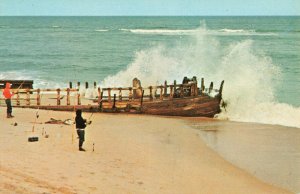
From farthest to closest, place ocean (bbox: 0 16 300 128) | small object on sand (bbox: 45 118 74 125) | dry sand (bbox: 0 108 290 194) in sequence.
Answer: ocean (bbox: 0 16 300 128), small object on sand (bbox: 45 118 74 125), dry sand (bbox: 0 108 290 194)

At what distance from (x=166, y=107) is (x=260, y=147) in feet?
24.2

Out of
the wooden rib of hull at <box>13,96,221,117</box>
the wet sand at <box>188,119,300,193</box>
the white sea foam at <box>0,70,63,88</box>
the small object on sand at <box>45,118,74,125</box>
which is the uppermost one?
the white sea foam at <box>0,70,63,88</box>

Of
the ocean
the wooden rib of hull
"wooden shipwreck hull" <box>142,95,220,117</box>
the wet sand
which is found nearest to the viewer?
the wet sand

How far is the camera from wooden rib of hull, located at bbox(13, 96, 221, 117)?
2406 centimetres

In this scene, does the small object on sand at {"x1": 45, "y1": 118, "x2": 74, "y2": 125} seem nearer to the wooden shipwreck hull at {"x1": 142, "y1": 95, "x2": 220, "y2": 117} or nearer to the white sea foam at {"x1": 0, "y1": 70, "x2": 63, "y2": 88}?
the wooden shipwreck hull at {"x1": 142, "y1": 95, "x2": 220, "y2": 117}

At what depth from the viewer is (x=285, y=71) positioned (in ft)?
170

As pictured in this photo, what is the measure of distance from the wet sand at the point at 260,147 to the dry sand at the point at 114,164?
22.7 inches

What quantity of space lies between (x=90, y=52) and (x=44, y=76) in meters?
28.7

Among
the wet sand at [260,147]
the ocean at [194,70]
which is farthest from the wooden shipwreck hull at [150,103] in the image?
the ocean at [194,70]

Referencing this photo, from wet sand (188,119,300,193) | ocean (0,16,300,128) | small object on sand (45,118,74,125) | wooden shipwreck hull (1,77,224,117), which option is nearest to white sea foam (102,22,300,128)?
ocean (0,16,300,128)

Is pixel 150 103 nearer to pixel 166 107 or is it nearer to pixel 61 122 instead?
pixel 166 107

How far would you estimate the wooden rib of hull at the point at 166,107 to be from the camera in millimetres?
24062

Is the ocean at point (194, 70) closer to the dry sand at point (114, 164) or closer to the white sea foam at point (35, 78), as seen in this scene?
the white sea foam at point (35, 78)

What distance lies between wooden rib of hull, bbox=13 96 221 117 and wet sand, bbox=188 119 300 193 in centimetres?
95
